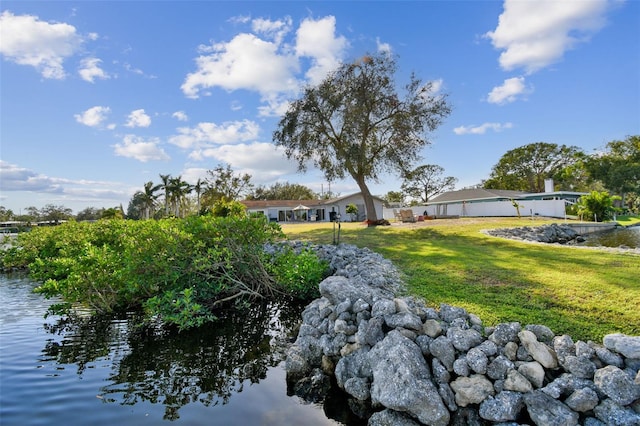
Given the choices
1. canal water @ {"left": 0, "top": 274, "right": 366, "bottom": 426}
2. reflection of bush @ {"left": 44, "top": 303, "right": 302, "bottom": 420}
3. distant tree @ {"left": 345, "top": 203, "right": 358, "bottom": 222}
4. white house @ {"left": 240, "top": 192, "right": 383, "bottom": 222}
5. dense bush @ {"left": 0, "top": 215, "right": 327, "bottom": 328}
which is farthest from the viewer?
white house @ {"left": 240, "top": 192, "right": 383, "bottom": 222}

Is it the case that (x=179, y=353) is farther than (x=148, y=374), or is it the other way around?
(x=179, y=353)

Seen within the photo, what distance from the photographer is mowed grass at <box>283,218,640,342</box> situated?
13.4ft

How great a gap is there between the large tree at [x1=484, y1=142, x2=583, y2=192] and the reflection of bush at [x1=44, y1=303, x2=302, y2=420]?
48590 mm

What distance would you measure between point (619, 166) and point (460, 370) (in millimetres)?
48602

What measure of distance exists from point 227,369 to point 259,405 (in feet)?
3.28

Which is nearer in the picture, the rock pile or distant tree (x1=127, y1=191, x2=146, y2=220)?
the rock pile

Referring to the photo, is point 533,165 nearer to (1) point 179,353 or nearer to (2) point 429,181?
(2) point 429,181

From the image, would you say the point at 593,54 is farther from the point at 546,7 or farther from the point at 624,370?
the point at 624,370

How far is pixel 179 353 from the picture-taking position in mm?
5059

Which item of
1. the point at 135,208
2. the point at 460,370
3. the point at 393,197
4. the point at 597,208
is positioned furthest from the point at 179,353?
the point at 135,208

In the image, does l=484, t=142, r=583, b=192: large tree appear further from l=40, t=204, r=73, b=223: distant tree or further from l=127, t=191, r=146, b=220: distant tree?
l=40, t=204, r=73, b=223: distant tree

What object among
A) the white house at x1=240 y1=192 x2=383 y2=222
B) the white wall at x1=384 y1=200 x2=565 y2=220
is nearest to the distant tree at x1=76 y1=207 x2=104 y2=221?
the white house at x1=240 y1=192 x2=383 y2=222

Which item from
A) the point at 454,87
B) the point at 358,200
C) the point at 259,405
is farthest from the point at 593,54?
the point at 358,200

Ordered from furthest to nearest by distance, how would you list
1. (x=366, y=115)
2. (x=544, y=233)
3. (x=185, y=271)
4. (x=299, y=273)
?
(x=366, y=115) < (x=544, y=233) < (x=299, y=273) < (x=185, y=271)
